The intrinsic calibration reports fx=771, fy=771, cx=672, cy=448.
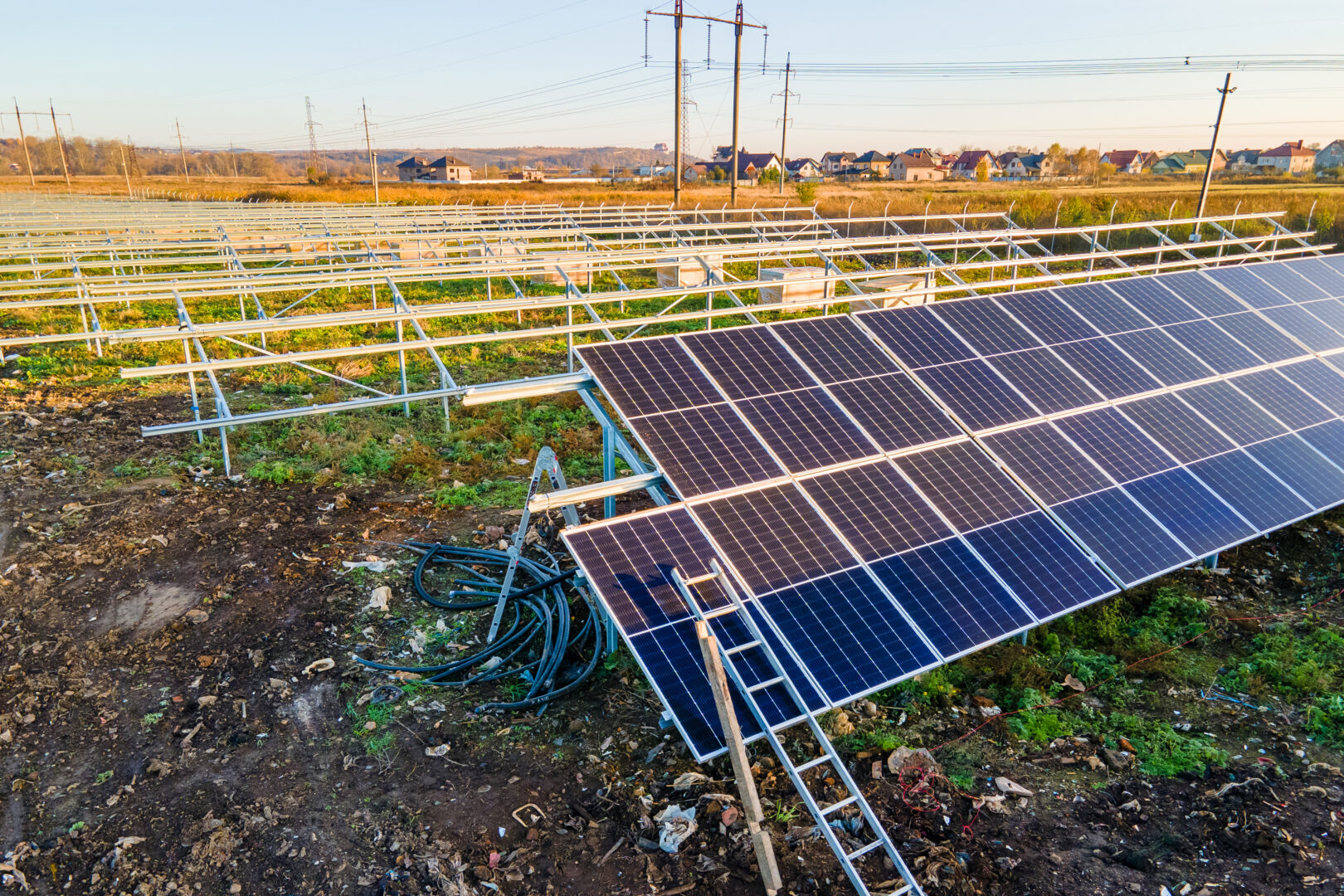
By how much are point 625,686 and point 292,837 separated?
3350 millimetres

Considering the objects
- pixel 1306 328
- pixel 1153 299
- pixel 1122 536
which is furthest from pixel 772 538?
pixel 1306 328

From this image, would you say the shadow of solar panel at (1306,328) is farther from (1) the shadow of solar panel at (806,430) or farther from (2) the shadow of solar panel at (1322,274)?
(1) the shadow of solar panel at (806,430)

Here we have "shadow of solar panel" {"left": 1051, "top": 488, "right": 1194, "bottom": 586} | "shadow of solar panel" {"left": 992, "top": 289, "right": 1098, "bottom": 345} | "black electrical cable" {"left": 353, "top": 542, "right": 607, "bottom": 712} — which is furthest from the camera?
"shadow of solar panel" {"left": 992, "top": 289, "right": 1098, "bottom": 345}

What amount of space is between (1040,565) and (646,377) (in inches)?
194

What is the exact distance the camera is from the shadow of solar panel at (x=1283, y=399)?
1214 centimetres

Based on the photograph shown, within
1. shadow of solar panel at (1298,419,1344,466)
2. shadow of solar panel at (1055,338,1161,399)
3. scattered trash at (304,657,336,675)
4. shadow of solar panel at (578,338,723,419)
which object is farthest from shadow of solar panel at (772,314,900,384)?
scattered trash at (304,657,336,675)

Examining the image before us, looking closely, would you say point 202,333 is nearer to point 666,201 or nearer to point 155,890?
point 155,890

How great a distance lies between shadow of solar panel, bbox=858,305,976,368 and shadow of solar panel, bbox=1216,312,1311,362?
6440 millimetres

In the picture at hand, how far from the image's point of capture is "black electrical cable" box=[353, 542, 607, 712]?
8.44 meters

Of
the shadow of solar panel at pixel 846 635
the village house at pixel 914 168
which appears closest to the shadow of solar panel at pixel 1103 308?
the shadow of solar panel at pixel 846 635

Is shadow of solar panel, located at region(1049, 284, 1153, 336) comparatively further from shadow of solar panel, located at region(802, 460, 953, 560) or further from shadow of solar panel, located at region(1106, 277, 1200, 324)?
shadow of solar panel, located at region(802, 460, 953, 560)

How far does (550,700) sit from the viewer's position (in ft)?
26.6

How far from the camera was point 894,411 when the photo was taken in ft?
32.4

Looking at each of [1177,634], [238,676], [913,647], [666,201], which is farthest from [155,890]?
[666,201]
